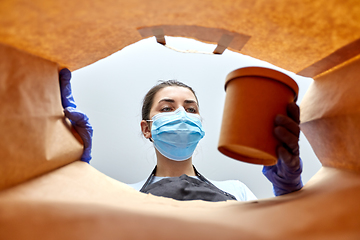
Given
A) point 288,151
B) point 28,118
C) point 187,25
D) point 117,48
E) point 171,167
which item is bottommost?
point 171,167

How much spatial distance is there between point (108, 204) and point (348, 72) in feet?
2.33

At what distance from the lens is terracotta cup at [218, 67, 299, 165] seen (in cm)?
64

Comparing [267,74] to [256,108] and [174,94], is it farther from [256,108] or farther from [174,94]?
[174,94]

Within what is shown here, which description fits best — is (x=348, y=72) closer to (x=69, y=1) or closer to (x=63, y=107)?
(x=69, y=1)

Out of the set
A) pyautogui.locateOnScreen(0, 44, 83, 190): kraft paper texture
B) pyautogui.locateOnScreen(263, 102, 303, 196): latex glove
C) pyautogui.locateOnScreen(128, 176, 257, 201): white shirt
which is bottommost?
pyautogui.locateOnScreen(128, 176, 257, 201): white shirt

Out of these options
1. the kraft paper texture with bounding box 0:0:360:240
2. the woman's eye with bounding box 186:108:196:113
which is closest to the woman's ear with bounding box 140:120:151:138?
the woman's eye with bounding box 186:108:196:113

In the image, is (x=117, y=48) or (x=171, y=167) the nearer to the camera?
(x=117, y=48)

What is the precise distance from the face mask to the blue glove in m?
0.50

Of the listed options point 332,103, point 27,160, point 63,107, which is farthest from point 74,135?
point 332,103

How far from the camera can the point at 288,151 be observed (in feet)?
2.34

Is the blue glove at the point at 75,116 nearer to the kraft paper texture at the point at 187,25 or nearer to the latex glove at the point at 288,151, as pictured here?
the kraft paper texture at the point at 187,25

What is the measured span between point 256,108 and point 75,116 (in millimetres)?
576

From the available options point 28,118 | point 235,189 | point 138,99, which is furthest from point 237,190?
point 28,118

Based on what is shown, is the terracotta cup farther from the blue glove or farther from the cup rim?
the blue glove
